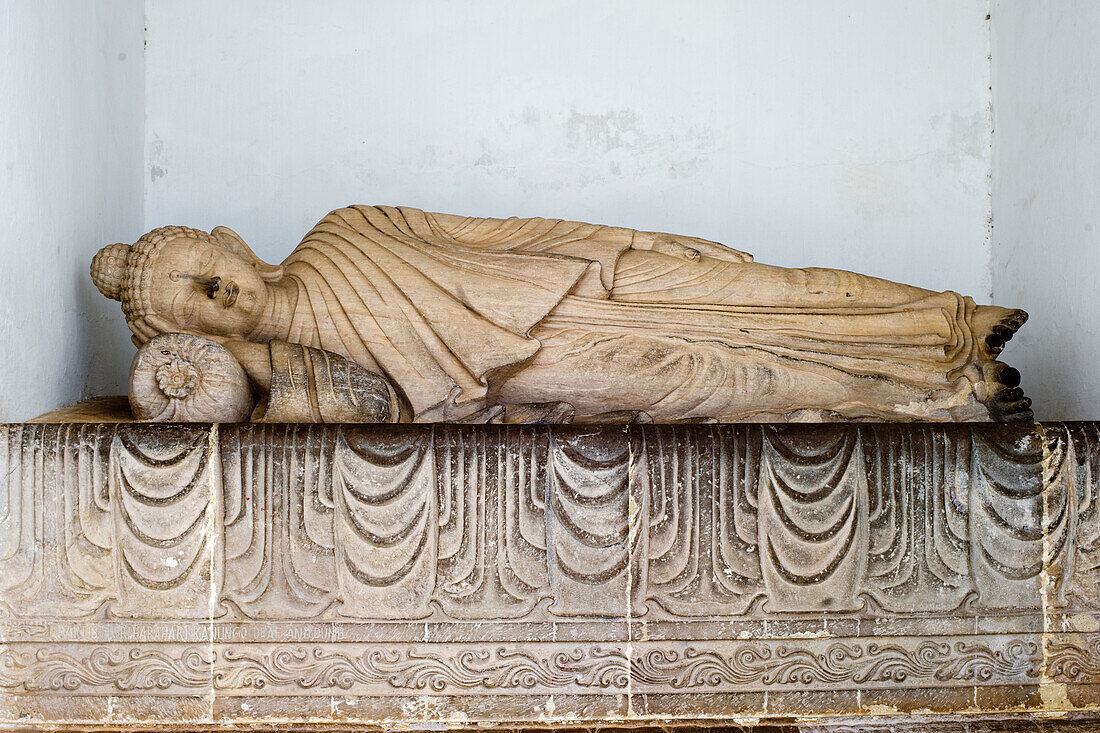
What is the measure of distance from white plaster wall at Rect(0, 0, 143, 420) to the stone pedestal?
668 millimetres

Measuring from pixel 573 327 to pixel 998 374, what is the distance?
137cm

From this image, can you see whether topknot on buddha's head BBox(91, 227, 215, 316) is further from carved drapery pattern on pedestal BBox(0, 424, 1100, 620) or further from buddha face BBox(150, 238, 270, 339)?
carved drapery pattern on pedestal BBox(0, 424, 1100, 620)

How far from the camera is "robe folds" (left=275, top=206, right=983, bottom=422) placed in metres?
2.93

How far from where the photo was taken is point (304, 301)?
9.80ft

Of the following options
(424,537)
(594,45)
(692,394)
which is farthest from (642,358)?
(594,45)

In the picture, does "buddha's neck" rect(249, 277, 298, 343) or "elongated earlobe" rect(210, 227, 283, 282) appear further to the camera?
"elongated earlobe" rect(210, 227, 283, 282)

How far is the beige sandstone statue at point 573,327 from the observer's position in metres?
2.92

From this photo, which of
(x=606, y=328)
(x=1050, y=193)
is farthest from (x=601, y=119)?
(x=1050, y=193)

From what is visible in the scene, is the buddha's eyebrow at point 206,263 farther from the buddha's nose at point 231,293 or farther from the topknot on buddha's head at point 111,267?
the topknot on buddha's head at point 111,267

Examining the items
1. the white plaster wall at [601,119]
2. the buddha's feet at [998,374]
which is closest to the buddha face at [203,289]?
the white plaster wall at [601,119]

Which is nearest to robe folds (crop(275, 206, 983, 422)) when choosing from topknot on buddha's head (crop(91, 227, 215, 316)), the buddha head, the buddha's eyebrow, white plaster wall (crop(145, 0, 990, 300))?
the buddha head

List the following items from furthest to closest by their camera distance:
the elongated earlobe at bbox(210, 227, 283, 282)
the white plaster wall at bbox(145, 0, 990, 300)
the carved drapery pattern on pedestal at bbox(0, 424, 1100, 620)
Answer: the white plaster wall at bbox(145, 0, 990, 300)
the elongated earlobe at bbox(210, 227, 283, 282)
the carved drapery pattern on pedestal at bbox(0, 424, 1100, 620)

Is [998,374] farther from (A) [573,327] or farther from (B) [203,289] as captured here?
(B) [203,289]

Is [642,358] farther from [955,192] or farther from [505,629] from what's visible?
[955,192]
